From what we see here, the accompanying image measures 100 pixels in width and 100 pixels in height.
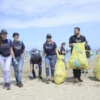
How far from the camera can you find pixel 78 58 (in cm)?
707

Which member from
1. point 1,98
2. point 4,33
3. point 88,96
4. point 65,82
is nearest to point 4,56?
point 4,33

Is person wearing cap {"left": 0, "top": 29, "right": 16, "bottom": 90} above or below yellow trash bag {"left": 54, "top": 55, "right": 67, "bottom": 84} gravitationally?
above

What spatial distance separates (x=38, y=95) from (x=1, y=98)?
38.7 inches

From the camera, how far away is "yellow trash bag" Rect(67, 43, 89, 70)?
7.04m

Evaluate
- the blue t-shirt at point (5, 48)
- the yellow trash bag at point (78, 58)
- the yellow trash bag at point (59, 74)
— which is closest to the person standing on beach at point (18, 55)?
the blue t-shirt at point (5, 48)

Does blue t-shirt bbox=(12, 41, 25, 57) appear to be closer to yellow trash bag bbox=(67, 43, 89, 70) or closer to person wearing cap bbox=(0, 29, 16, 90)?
person wearing cap bbox=(0, 29, 16, 90)

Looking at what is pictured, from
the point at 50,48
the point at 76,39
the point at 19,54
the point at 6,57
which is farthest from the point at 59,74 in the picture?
the point at 6,57

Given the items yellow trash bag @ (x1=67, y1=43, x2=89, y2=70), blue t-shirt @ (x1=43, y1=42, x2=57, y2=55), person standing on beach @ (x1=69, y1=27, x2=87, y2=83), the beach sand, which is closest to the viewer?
the beach sand

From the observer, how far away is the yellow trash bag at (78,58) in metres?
7.04

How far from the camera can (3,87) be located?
651 centimetres

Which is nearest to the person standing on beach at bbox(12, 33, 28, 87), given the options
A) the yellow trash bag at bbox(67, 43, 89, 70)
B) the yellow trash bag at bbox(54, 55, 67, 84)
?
the yellow trash bag at bbox(54, 55, 67, 84)

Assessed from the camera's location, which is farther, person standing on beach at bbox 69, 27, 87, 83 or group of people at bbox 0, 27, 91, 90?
person standing on beach at bbox 69, 27, 87, 83

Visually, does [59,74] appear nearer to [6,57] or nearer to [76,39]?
[76,39]

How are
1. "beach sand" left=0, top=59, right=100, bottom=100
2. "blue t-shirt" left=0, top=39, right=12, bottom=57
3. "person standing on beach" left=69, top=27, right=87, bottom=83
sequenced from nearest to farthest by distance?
"beach sand" left=0, top=59, right=100, bottom=100 < "blue t-shirt" left=0, top=39, right=12, bottom=57 < "person standing on beach" left=69, top=27, right=87, bottom=83
